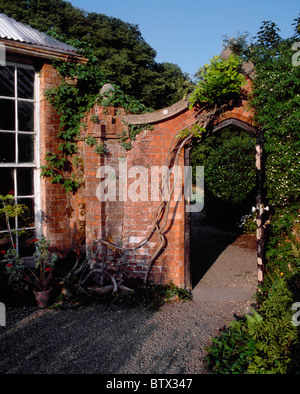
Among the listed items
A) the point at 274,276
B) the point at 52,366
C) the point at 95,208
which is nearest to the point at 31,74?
the point at 95,208

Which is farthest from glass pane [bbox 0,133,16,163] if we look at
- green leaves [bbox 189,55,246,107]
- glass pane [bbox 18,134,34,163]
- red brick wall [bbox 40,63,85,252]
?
green leaves [bbox 189,55,246,107]

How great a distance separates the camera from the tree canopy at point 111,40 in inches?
666

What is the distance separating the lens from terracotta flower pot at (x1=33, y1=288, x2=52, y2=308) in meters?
4.91

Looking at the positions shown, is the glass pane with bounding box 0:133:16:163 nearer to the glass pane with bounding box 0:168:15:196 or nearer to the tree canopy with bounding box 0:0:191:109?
the glass pane with bounding box 0:168:15:196

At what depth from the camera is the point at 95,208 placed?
17.2 ft

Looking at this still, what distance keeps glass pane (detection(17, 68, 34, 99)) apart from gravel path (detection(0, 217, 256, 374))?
135 inches

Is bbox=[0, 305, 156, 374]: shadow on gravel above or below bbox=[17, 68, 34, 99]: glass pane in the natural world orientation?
below

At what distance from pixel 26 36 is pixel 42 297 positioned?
13.9 ft

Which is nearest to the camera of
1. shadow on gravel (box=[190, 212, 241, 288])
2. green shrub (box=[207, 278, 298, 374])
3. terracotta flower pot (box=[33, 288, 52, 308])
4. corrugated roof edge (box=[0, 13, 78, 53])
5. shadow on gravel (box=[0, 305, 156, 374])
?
green shrub (box=[207, 278, 298, 374])

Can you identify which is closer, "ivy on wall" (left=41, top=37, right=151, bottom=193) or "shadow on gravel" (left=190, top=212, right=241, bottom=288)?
"ivy on wall" (left=41, top=37, right=151, bottom=193)

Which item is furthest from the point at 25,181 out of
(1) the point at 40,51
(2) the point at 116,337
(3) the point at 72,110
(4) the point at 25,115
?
(2) the point at 116,337

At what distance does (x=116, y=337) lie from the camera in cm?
408

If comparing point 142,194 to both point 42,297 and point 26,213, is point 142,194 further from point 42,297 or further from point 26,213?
point 42,297

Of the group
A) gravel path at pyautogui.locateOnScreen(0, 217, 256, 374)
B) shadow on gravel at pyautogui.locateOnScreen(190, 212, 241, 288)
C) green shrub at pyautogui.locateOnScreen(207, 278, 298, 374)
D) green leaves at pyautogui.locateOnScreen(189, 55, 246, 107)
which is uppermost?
green leaves at pyautogui.locateOnScreen(189, 55, 246, 107)
